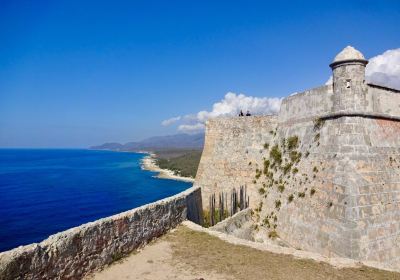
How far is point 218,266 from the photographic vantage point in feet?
29.0

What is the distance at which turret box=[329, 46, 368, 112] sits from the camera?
463 inches

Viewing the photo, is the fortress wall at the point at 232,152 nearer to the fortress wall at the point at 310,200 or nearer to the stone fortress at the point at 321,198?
the stone fortress at the point at 321,198

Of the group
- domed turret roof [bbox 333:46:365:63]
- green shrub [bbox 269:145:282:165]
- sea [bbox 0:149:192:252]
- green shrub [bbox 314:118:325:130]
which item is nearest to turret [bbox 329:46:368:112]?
domed turret roof [bbox 333:46:365:63]

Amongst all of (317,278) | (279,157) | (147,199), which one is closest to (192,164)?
(147,199)

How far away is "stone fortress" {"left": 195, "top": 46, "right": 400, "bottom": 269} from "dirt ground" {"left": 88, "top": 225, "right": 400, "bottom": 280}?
2885mm

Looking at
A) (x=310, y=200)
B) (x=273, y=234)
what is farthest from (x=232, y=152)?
(x=310, y=200)

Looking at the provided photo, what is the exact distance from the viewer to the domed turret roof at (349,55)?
11.7 metres

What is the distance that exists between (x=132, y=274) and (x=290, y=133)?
33.3 feet

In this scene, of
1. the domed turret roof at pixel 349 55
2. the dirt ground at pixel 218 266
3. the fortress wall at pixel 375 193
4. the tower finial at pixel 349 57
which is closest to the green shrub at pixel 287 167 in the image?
the fortress wall at pixel 375 193

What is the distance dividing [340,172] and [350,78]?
3.30 m

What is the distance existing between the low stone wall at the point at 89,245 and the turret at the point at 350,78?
717cm

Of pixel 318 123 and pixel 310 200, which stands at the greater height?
pixel 318 123

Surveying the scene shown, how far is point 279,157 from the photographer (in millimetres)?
16359

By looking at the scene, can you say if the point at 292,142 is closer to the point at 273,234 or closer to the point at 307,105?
the point at 307,105
